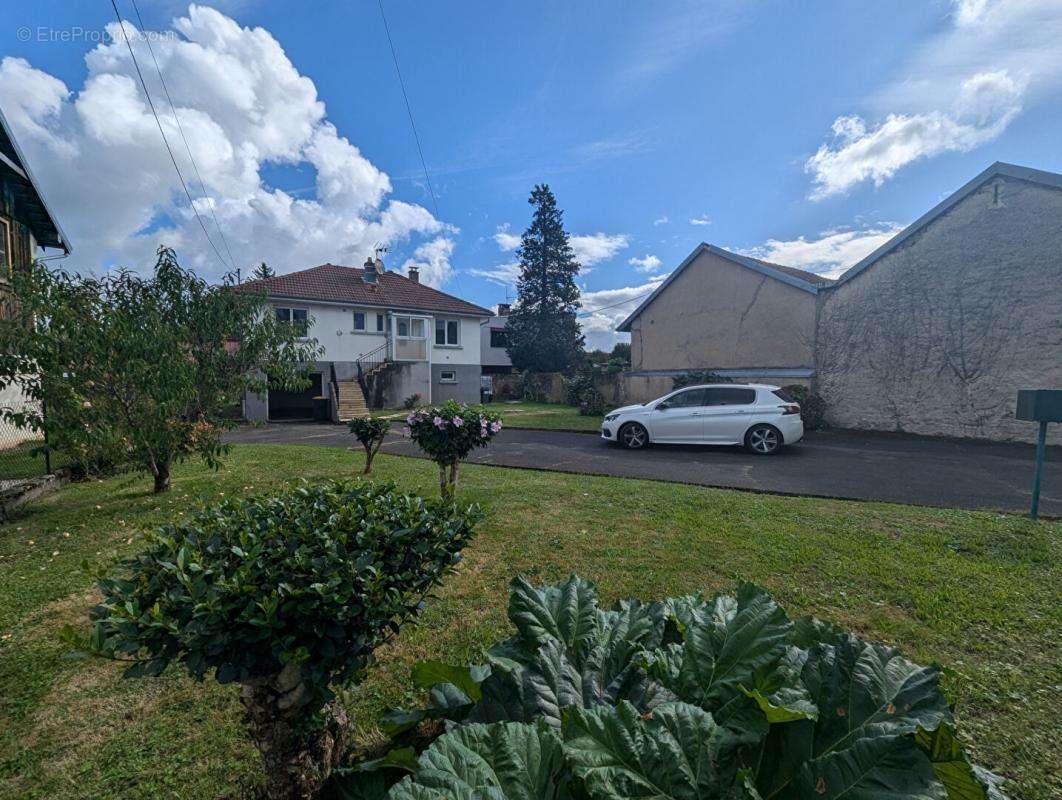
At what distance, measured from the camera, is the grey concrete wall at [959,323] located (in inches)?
399

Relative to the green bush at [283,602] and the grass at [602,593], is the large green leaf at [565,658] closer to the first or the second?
the green bush at [283,602]

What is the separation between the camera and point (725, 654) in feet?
4.51

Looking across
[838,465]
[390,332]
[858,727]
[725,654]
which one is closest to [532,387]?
[390,332]

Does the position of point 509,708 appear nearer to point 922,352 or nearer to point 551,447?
point 551,447

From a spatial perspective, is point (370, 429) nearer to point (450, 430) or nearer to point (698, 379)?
point (450, 430)

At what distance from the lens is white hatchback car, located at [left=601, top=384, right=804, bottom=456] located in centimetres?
948

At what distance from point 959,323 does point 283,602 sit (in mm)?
14937

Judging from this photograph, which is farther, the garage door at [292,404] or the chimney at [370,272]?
the chimney at [370,272]

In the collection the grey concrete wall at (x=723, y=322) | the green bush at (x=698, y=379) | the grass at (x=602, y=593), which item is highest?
the grey concrete wall at (x=723, y=322)

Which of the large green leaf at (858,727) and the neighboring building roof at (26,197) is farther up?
the neighboring building roof at (26,197)

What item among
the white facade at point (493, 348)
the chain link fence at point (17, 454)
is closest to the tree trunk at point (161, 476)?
the chain link fence at point (17, 454)

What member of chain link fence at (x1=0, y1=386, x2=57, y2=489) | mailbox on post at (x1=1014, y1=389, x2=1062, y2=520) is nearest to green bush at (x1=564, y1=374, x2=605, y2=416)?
mailbox on post at (x1=1014, y1=389, x2=1062, y2=520)

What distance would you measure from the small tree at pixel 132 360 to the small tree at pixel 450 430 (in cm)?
265

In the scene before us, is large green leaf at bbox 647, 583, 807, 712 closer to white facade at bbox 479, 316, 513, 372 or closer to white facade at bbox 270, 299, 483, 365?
white facade at bbox 270, 299, 483, 365
